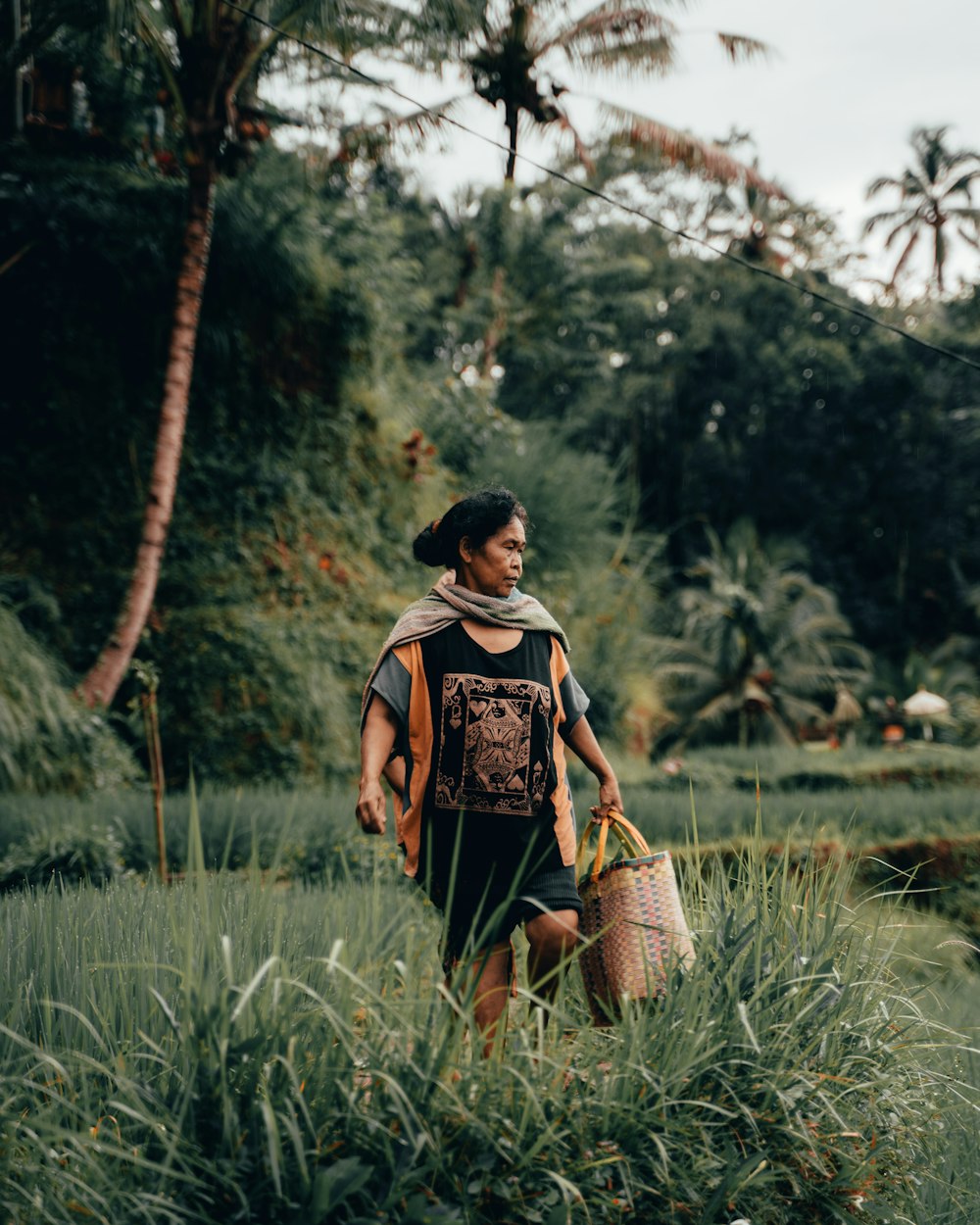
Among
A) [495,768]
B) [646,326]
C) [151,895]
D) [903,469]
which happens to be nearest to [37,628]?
[151,895]

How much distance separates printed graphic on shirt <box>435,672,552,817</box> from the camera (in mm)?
2947

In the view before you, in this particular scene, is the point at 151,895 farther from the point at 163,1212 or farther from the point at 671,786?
the point at 671,786

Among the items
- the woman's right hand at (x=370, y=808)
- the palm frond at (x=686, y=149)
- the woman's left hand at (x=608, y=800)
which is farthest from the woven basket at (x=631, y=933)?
the palm frond at (x=686, y=149)

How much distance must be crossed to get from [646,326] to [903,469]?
6.60 meters

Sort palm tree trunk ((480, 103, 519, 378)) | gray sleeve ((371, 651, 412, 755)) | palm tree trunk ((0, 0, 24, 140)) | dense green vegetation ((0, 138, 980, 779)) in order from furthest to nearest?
palm tree trunk ((480, 103, 519, 378))
dense green vegetation ((0, 138, 980, 779))
palm tree trunk ((0, 0, 24, 140))
gray sleeve ((371, 651, 412, 755))

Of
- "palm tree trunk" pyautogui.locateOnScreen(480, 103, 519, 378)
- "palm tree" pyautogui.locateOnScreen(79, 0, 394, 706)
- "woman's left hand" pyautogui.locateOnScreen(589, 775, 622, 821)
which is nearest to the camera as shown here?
"woman's left hand" pyautogui.locateOnScreen(589, 775, 622, 821)

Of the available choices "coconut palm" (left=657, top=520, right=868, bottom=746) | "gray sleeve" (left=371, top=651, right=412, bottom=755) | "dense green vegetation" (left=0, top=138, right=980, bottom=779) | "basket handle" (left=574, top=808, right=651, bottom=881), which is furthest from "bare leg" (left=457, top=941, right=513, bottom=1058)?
"coconut palm" (left=657, top=520, right=868, bottom=746)

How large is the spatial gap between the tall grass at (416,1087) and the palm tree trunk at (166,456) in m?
6.56

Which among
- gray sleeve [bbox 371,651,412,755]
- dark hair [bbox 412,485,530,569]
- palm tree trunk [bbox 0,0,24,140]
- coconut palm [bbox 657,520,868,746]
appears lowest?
coconut palm [bbox 657,520,868,746]

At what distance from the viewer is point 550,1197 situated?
219 cm

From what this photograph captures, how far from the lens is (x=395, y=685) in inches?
119

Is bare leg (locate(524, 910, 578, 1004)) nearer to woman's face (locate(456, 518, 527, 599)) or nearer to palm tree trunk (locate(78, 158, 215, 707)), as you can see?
woman's face (locate(456, 518, 527, 599))

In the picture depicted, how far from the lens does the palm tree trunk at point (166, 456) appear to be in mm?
9453

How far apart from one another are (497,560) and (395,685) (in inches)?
17.2
